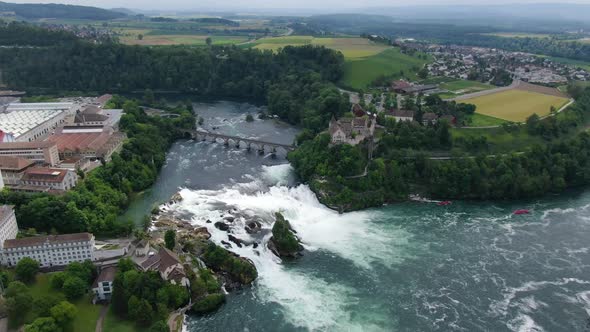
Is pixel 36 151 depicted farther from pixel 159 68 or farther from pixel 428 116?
pixel 159 68

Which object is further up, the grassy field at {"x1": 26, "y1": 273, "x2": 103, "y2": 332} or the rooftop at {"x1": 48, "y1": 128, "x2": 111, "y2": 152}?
the rooftop at {"x1": 48, "y1": 128, "x2": 111, "y2": 152}

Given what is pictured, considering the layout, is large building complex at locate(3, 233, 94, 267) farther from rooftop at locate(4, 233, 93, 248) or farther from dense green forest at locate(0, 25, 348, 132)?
dense green forest at locate(0, 25, 348, 132)

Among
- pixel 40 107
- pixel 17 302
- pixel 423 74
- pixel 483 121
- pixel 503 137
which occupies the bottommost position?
pixel 17 302

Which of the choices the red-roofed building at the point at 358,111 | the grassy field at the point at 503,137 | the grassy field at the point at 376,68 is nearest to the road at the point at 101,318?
the red-roofed building at the point at 358,111

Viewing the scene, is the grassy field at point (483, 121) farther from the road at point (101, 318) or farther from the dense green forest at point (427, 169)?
the road at point (101, 318)

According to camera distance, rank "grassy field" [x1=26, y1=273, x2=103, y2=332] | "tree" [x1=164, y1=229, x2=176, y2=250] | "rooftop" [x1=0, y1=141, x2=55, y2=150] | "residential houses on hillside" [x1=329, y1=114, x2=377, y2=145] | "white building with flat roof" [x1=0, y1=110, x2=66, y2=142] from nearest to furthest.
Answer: "grassy field" [x1=26, y1=273, x2=103, y2=332] → "tree" [x1=164, y1=229, x2=176, y2=250] → "rooftop" [x1=0, y1=141, x2=55, y2=150] → "residential houses on hillside" [x1=329, y1=114, x2=377, y2=145] → "white building with flat roof" [x1=0, y1=110, x2=66, y2=142]

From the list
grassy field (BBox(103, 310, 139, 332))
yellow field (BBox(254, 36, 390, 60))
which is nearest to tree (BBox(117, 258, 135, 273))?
grassy field (BBox(103, 310, 139, 332))

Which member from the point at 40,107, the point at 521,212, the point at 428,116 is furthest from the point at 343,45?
the point at 521,212
